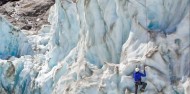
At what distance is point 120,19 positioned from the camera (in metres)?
13.4

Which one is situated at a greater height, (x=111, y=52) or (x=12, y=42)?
(x=111, y=52)

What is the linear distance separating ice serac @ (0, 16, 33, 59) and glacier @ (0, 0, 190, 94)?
2803mm

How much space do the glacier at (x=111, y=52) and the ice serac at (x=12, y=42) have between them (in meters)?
2.80

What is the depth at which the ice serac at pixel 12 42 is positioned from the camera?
21703 millimetres

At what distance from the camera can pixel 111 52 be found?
13.7 metres

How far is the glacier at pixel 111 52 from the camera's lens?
460 inches

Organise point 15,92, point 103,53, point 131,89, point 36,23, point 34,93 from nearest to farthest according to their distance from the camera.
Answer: point 131,89
point 103,53
point 34,93
point 15,92
point 36,23

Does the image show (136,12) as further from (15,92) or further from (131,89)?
(15,92)

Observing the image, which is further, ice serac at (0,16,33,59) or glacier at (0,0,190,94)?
ice serac at (0,16,33,59)

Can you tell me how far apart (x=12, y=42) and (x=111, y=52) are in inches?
366

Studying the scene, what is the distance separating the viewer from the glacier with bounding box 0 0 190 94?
1170cm

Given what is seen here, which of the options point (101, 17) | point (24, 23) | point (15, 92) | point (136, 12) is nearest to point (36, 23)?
point (24, 23)

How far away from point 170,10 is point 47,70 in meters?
6.90

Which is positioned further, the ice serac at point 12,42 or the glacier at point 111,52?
the ice serac at point 12,42
